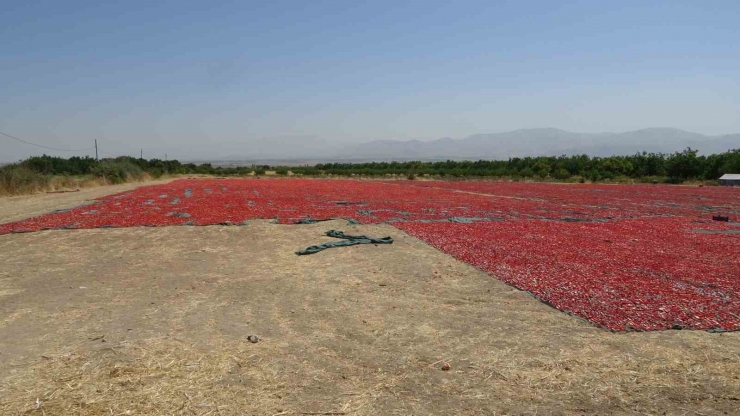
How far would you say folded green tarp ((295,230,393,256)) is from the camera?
909 cm

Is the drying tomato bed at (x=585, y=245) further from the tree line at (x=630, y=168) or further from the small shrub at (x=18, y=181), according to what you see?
the tree line at (x=630, y=168)

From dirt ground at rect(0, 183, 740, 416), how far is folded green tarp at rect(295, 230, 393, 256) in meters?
1.47

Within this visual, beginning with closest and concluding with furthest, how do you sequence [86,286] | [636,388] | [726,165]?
[636,388], [86,286], [726,165]

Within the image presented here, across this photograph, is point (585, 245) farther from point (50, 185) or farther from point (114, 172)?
point (114, 172)

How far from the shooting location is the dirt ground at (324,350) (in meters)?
3.45

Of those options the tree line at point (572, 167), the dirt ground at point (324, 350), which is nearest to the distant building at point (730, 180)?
the tree line at point (572, 167)

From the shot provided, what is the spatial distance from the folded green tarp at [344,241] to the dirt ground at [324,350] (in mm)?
1467

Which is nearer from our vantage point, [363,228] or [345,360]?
[345,360]

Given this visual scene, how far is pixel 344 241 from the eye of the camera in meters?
9.88

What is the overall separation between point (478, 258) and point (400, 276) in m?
1.94

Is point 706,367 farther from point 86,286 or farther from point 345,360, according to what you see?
point 86,286

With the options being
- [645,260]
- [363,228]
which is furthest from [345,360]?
[363,228]

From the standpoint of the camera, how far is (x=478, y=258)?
8.51 m

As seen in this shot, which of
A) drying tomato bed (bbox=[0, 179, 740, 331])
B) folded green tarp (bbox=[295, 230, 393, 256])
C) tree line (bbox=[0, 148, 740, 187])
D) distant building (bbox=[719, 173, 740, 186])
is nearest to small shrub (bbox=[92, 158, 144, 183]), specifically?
tree line (bbox=[0, 148, 740, 187])
